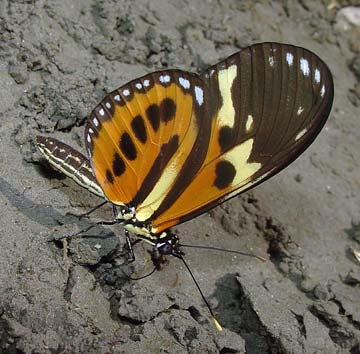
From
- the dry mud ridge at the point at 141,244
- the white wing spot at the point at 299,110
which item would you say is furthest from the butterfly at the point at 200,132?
the dry mud ridge at the point at 141,244

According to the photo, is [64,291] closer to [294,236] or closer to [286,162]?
[286,162]

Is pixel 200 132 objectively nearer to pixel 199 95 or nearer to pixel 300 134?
pixel 199 95

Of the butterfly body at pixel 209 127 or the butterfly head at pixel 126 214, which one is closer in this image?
the butterfly body at pixel 209 127

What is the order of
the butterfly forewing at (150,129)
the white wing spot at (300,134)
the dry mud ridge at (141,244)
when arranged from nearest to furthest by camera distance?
the dry mud ridge at (141,244) → the white wing spot at (300,134) → the butterfly forewing at (150,129)

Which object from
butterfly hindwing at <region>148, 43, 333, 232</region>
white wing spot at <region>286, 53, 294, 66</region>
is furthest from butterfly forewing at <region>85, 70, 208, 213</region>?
white wing spot at <region>286, 53, 294, 66</region>

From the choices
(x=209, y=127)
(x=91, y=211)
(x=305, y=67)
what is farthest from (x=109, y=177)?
(x=305, y=67)

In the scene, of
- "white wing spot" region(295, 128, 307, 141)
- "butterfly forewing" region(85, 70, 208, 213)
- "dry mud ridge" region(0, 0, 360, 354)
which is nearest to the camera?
"dry mud ridge" region(0, 0, 360, 354)

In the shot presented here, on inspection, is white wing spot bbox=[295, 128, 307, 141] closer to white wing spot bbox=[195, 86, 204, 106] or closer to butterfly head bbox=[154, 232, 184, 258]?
white wing spot bbox=[195, 86, 204, 106]

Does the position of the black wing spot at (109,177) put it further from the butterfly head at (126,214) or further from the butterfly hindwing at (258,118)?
the butterfly hindwing at (258,118)
